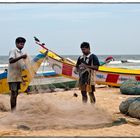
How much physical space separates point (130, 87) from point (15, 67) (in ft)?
13.4

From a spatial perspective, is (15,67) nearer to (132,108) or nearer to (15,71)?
(15,71)

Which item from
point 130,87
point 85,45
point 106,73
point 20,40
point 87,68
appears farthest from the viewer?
point 106,73

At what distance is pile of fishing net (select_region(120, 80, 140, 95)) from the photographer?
9023 mm

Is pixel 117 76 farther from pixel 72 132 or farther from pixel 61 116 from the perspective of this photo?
pixel 72 132

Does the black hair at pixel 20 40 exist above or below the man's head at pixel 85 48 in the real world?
above

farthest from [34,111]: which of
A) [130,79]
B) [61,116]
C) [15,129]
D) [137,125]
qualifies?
[130,79]

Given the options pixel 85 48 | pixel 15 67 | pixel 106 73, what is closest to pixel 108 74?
pixel 106 73

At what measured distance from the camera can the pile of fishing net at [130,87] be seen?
9023 mm

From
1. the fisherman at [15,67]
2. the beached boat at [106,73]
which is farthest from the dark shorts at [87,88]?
the beached boat at [106,73]

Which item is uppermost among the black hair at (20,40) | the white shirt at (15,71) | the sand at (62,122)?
the black hair at (20,40)

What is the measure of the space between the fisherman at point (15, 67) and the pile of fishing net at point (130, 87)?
3929 millimetres

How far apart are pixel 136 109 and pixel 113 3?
8.71 feet

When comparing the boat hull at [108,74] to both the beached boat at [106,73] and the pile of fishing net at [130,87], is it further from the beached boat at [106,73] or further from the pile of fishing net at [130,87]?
the pile of fishing net at [130,87]

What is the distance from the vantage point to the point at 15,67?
5914 mm
